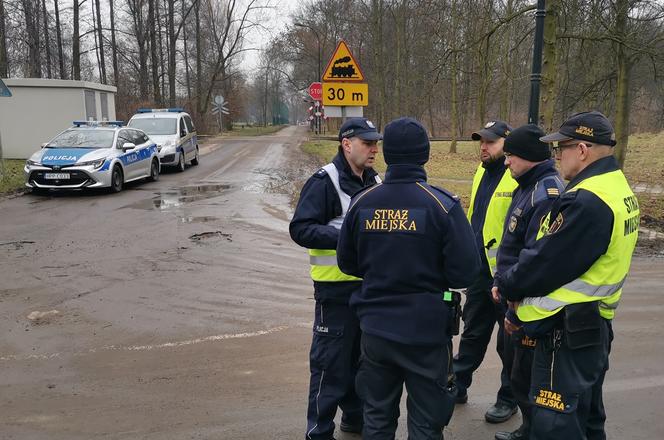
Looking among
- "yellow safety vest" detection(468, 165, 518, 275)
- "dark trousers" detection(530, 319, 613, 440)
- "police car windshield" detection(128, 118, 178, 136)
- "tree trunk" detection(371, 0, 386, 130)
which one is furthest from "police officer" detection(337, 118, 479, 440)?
"tree trunk" detection(371, 0, 386, 130)

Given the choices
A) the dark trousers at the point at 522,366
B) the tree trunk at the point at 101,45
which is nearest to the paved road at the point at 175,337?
the dark trousers at the point at 522,366

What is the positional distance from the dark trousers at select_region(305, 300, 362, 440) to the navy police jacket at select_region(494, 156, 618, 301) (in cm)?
105

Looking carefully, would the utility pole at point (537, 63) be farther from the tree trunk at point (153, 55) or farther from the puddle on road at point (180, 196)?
the tree trunk at point (153, 55)

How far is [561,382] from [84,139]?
13.7 meters

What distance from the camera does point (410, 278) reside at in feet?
8.84

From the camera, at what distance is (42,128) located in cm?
1997

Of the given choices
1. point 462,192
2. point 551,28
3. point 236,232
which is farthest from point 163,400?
point 462,192

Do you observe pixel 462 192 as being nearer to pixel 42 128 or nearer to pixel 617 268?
pixel 617 268

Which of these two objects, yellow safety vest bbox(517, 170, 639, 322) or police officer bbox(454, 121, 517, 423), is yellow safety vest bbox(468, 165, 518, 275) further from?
yellow safety vest bbox(517, 170, 639, 322)

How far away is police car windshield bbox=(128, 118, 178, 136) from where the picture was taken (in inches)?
739

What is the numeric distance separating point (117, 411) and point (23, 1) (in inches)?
1391

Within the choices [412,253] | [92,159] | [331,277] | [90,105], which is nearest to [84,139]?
[92,159]

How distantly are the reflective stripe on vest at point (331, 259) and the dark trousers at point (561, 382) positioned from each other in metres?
1.12

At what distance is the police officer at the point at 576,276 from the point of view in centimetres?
262
